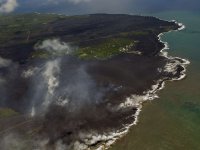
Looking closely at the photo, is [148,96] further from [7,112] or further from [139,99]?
[7,112]

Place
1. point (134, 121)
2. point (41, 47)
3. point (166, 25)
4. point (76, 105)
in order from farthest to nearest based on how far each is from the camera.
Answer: point (166, 25), point (41, 47), point (76, 105), point (134, 121)

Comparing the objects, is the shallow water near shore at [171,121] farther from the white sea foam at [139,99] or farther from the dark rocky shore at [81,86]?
the dark rocky shore at [81,86]

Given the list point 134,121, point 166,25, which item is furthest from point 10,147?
point 166,25

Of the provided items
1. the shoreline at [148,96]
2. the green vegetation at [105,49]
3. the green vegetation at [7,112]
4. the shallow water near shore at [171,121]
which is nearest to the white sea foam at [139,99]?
the shoreline at [148,96]

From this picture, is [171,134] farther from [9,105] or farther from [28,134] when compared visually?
[9,105]

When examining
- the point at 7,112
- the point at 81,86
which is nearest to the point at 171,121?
the point at 81,86

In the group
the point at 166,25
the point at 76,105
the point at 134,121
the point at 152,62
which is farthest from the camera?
the point at 166,25
